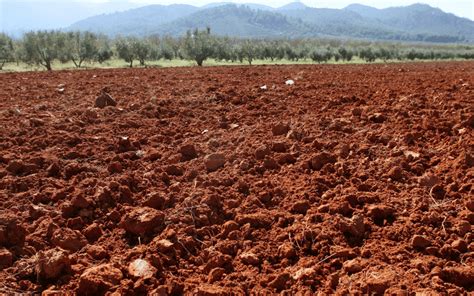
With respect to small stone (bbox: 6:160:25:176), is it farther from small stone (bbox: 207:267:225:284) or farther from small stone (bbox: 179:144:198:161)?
small stone (bbox: 207:267:225:284)

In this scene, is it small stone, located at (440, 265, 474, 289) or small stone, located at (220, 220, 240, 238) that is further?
small stone, located at (220, 220, 240, 238)

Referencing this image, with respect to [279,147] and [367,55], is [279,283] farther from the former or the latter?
[367,55]

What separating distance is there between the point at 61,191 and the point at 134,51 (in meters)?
39.5

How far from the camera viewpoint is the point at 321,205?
4.19m

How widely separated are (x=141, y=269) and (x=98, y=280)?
0.33 m

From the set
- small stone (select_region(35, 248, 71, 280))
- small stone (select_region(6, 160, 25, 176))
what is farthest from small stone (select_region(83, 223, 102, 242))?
small stone (select_region(6, 160, 25, 176))

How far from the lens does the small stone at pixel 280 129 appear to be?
6223 mm

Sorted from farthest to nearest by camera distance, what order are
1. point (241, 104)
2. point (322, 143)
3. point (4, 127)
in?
point (241, 104) → point (4, 127) → point (322, 143)

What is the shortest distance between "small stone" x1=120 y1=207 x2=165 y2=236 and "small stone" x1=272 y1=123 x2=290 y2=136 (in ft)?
8.36

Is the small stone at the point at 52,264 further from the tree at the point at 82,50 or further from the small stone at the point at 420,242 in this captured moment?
the tree at the point at 82,50

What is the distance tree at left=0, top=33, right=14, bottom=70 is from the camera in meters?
36.4

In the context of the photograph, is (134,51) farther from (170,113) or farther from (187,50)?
(170,113)

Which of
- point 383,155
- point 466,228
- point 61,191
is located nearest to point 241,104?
point 383,155

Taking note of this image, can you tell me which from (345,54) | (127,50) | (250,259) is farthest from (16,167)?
(345,54)
